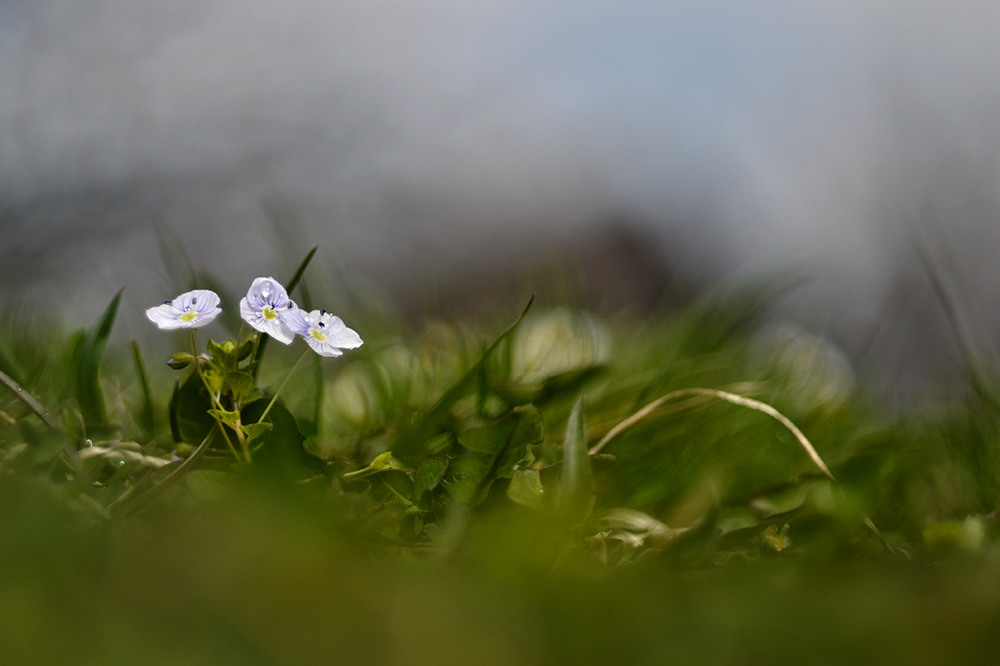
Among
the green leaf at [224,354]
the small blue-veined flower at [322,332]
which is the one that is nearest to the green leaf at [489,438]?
the small blue-veined flower at [322,332]

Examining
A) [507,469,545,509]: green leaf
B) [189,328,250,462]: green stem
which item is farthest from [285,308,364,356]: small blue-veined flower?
[507,469,545,509]: green leaf

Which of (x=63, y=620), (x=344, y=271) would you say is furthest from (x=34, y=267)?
(x=63, y=620)

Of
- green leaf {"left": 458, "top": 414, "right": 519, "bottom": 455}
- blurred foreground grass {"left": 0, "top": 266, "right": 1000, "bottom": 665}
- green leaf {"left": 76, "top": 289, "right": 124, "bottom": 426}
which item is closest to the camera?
blurred foreground grass {"left": 0, "top": 266, "right": 1000, "bottom": 665}

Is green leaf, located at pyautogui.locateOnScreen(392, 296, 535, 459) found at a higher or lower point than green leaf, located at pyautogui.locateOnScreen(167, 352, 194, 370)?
lower

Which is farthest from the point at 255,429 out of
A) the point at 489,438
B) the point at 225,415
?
the point at 489,438

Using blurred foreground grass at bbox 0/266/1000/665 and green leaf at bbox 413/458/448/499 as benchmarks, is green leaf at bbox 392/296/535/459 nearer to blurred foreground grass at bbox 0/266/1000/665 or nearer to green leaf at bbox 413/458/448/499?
blurred foreground grass at bbox 0/266/1000/665

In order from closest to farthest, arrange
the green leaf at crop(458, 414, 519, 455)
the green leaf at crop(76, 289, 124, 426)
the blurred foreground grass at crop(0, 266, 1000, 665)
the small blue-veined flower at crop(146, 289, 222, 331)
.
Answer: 1. the blurred foreground grass at crop(0, 266, 1000, 665)
2. the small blue-veined flower at crop(146, 289, 222, 331)
3. the green leaf at crop(458, 414, 519, 455)
4. the green leaf at crop(76, 289, 124, 426)
